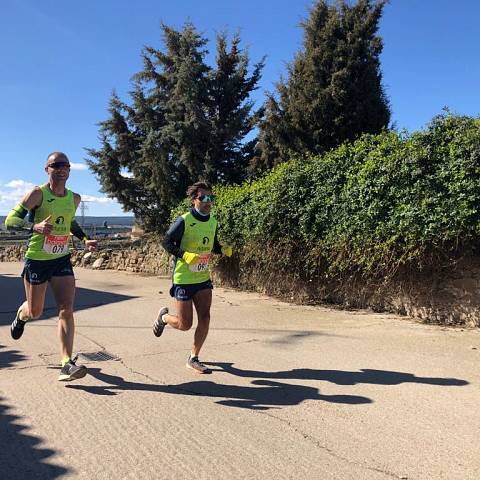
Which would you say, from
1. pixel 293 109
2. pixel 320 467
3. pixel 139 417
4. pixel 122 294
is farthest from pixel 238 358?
pixel 293 109

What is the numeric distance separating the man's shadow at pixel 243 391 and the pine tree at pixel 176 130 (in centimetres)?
1339

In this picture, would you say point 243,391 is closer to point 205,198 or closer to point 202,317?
point 202,317

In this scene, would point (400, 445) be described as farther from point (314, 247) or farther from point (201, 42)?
point (201, 42)

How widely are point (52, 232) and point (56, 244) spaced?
0.13 m

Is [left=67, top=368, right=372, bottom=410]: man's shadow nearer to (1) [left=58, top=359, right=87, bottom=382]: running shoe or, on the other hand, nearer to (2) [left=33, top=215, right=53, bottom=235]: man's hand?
(1) [left=58, top=359, right=87, bottom=382]: running shoe

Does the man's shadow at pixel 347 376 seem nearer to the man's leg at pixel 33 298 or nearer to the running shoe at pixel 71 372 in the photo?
the running shoe at pixel 71 372

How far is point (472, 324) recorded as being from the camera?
22.4 ft

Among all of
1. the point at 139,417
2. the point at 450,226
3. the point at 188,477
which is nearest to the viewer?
the point at 188,477

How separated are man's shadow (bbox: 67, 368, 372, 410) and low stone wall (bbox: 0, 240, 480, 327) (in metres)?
3.41

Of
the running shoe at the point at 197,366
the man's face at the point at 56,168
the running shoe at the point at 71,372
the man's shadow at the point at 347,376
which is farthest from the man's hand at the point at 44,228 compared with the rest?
the man's shadow at the point at 347,376

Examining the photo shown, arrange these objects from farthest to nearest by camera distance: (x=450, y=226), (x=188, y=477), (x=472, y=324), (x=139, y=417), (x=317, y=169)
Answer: (x=317, y=169), (x=472, y=324), (x=450, y=226), (x=139, y=417), (x=188, y=477)

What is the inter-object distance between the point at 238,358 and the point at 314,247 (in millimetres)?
3483

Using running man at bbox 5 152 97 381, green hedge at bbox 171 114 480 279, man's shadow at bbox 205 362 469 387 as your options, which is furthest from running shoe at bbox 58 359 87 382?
green hedge at bbox 171 114 480 279

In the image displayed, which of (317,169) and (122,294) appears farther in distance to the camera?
(122,294)
